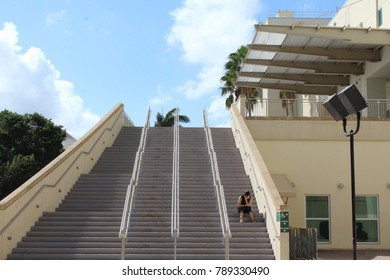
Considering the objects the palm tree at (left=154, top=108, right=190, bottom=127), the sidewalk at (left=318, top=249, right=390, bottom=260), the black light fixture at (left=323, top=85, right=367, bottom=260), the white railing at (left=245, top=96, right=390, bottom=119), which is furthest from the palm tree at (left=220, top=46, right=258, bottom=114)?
the black light fixture at (left=323, top=85, right=367, bottom=260)

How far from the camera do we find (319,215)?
827 inches

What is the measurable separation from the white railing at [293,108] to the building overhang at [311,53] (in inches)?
83.0

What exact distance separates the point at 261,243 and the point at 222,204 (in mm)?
1435

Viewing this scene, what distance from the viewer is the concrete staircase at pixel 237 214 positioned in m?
14.0

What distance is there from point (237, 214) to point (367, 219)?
7140 millimetres

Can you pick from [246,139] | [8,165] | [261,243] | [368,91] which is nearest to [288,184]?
[246,139]

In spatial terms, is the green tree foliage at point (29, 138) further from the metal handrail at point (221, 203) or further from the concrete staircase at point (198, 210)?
the metal handrail at point (221, 203)

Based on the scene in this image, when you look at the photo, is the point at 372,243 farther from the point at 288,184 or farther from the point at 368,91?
the point at 368,91

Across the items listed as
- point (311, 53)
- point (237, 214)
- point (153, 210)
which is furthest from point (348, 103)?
point (311, 53)

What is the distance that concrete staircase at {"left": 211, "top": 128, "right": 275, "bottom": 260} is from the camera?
1398cm

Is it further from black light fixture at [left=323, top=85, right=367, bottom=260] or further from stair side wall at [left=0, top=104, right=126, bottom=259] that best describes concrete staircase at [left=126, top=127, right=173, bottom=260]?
black light fixture at [left=323, top=85, right=367, bottom=260]

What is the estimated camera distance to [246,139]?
19.4 meters

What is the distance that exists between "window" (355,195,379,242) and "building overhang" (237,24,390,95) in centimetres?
625

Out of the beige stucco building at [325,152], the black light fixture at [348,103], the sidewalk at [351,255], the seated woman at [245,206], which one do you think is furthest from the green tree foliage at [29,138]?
the black light fixture at [348,103]
